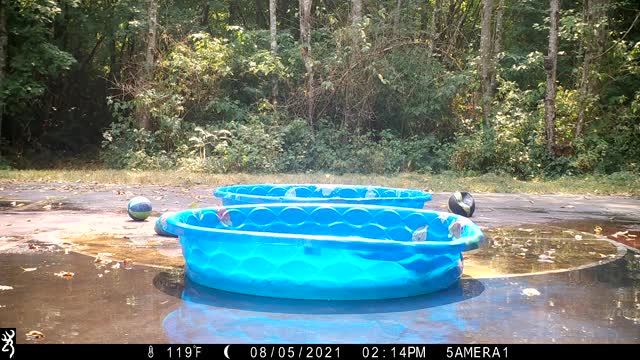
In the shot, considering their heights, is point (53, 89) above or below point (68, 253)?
above

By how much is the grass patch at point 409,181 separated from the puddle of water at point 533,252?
21.0 ft

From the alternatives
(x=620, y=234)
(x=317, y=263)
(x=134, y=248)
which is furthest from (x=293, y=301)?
(x=620, y=234)

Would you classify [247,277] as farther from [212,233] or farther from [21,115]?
[21,115]

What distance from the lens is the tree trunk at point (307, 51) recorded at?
68.3ft

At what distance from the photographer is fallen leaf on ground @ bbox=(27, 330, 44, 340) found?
3611 mm

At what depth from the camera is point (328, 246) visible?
15.0 feet

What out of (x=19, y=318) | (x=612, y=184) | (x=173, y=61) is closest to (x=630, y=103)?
(x=612, y=184)

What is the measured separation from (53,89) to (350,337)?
2579cm

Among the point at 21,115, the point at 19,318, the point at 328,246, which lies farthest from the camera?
the point at 21,115

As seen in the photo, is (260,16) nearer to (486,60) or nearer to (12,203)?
(486,60)

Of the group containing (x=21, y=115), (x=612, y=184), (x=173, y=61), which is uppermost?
(x=173, y=61)

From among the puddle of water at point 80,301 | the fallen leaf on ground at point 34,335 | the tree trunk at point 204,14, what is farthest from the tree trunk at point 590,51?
the fallen leaf on ground at point 34,335
